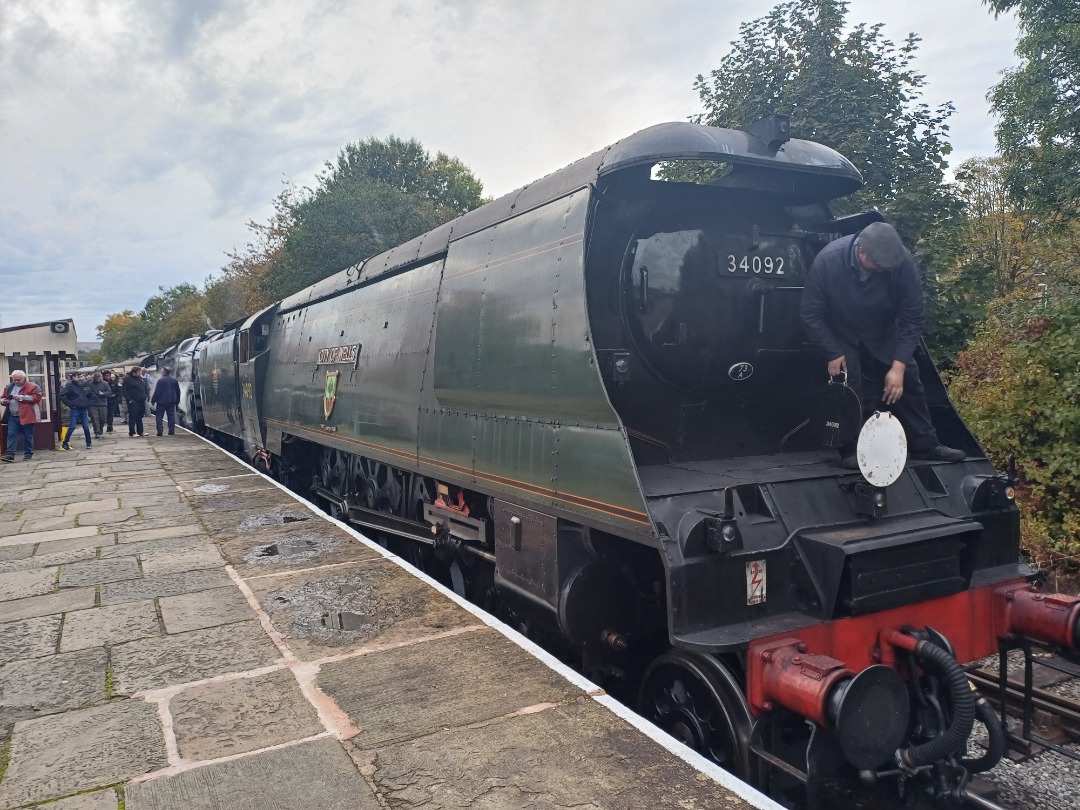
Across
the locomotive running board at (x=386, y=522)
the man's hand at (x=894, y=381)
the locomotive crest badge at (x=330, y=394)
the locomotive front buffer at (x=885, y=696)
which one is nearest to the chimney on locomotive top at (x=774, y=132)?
the man's hand at (x=894, y=381)

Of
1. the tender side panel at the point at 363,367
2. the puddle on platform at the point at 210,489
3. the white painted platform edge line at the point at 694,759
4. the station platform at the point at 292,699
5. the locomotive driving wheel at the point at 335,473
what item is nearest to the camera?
the white painted platform edge line at the point at 694,759

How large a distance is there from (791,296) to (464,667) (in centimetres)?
266

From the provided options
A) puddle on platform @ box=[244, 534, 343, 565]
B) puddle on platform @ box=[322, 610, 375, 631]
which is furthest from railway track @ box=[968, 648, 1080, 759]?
puddle on platform @ box=[244, 534, 343, 565]

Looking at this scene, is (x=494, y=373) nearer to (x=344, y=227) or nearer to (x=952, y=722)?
(x=952, y=722)

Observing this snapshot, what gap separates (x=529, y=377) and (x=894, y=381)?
1.88m

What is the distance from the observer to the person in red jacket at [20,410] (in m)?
13.3

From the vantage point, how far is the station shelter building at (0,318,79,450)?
1416 cm

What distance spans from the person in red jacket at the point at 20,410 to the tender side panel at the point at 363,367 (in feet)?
20.4

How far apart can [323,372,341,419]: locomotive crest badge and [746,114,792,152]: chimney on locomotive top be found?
16.7 ft

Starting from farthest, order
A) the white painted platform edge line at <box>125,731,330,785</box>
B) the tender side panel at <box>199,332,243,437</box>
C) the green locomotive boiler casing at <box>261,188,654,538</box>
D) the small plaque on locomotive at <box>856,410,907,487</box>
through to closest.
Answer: the tender side panel at <box>199,332,243,437</box> → the green locomotive boiler casing at <box>261,188,654,538</box> → the small plaque on locomotive at <box>856,410,907,487</box> → the white painted platform edge line at <box>125,731,330,785</box>

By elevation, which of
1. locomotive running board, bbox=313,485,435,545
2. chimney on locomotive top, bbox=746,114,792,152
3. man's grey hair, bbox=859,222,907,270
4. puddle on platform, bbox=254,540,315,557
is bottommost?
puddle on platform, bbox=254,540,315,557

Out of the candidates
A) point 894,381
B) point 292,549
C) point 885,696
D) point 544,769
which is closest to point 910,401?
point 894,381

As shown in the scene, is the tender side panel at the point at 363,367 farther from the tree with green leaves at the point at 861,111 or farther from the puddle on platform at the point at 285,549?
the tree with green leaves at the point at 861,111

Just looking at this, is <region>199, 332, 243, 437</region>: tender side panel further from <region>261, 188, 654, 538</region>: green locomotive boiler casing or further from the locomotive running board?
<region>261, 188, 654, 538</region>: green locomotive boiler casing
